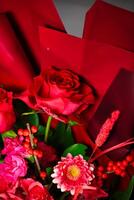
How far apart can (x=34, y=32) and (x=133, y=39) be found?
0.20 metres

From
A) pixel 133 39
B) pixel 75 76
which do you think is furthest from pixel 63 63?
pixel 133 39

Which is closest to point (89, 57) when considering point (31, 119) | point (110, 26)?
point (110, 26)

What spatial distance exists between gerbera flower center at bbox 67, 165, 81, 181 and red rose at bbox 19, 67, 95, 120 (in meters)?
0.10

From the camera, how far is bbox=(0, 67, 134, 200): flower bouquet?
2.20 ft

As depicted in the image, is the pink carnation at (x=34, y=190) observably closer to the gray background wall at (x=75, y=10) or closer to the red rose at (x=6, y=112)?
the red rose at (x=6, y=112)

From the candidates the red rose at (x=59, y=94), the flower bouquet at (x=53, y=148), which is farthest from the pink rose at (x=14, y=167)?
the red rose at (x=59, y=94)

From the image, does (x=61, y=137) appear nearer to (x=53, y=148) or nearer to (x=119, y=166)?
(x=53, y=148)

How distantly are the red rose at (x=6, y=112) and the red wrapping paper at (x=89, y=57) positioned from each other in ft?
0.36

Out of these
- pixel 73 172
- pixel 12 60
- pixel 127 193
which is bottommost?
pixel 127 193

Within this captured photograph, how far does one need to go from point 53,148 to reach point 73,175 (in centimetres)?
14

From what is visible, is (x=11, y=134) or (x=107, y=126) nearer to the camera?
(x=107, y=126)

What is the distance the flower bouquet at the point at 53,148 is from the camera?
671 mm

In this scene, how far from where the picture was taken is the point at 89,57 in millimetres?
750

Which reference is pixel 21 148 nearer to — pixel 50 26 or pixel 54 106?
pixel 54 106
